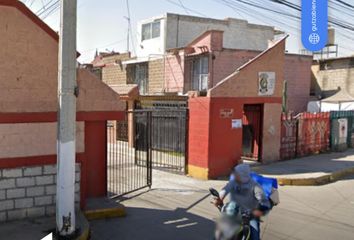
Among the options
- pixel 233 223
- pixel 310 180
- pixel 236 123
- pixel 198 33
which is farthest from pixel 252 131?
pixel 198 33

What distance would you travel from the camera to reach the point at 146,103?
1892 cm

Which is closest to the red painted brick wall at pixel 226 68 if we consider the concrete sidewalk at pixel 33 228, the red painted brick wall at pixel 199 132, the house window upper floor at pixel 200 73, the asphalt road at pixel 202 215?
the house window upper floor at pixel 200 73

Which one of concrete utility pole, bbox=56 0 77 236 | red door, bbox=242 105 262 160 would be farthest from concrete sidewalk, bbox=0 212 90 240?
red door, bbox=242 105 262 160

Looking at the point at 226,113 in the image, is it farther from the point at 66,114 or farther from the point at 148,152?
the point at 66,114

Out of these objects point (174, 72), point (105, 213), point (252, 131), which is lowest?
point (105, 213)

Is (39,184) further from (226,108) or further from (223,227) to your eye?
(226,108)

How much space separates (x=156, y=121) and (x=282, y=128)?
4681 mm

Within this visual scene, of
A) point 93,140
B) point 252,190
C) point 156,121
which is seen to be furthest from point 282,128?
point 252,190

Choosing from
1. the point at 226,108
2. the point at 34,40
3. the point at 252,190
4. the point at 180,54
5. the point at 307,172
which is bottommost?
the point at 307,172

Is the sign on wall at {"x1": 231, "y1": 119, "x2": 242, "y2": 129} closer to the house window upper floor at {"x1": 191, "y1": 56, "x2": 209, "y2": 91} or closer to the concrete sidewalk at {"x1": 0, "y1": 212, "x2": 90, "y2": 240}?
the concrete sidewalk at {"x1": 0, "y1": 212, "x2": 90, "y2": 240}

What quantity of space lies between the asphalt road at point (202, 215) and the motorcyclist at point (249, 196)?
172 centimetres

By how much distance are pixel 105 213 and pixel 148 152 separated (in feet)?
9.60

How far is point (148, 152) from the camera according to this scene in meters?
10.4

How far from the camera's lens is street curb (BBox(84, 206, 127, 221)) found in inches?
297
